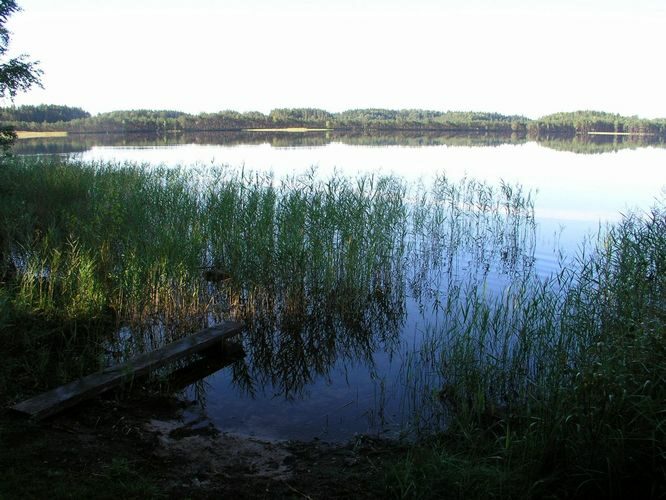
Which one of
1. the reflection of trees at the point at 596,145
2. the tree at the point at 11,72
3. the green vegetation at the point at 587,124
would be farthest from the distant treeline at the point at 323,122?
the tree at the point at 11,72

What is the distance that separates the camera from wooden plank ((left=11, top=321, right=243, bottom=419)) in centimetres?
398

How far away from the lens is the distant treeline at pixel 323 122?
244 ft

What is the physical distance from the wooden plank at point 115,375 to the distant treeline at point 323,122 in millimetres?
70333

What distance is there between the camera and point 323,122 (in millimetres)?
99688

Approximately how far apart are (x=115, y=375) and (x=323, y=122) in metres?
98.4

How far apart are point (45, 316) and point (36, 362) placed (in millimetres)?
909

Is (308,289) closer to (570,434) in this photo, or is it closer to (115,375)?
(115,375)

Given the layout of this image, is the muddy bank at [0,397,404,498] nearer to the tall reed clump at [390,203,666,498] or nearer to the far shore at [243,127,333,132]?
the tall reed clump at [390,203,666,498]

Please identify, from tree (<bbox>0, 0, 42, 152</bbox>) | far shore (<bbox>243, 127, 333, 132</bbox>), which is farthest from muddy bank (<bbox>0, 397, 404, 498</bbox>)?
far shore (<bbox>243, 127, 333, 132</bbox>)

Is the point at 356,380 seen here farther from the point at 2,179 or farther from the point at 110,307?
the point at 2,179

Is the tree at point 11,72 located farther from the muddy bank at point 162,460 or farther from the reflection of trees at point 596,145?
the reflection of trees at point 596,145

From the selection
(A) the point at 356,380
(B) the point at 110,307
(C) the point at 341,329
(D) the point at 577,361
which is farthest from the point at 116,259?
(D) the point at 577,361

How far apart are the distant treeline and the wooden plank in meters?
70.3

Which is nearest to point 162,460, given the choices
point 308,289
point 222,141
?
point 308,289
